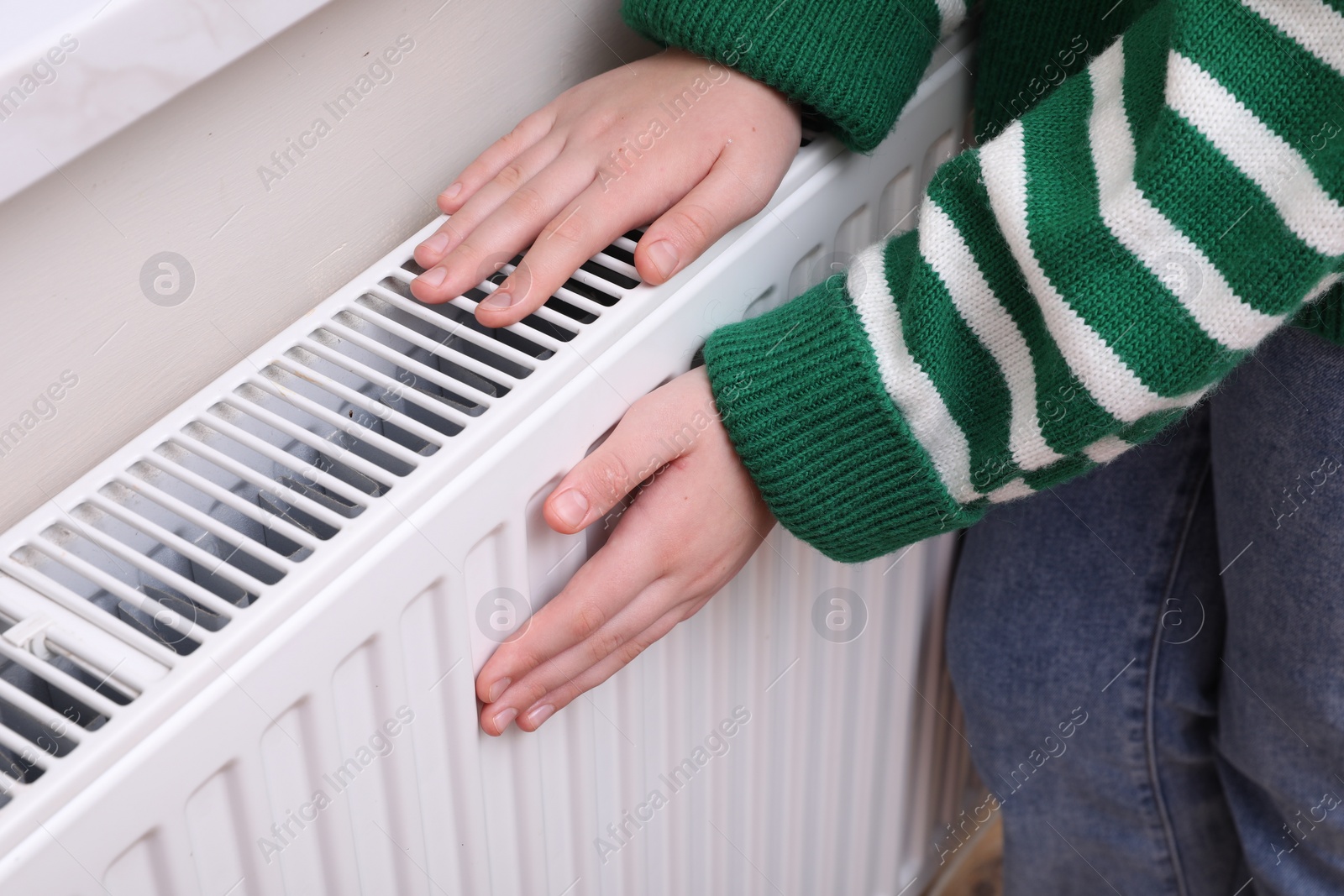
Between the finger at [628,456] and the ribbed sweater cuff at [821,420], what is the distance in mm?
20

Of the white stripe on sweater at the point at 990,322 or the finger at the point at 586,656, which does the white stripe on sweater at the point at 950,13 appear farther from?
the finger at the point at 586,656

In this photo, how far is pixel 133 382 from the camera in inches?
17.8

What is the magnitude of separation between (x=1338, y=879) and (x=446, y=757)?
0.53 metres

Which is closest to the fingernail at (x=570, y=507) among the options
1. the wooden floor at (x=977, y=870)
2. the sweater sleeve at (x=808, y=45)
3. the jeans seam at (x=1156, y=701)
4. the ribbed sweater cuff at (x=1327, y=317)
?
the sweater sleeve at (x=808, y=45)

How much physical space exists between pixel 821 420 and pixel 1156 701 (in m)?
0.40

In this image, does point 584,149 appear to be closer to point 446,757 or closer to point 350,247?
point 350,247

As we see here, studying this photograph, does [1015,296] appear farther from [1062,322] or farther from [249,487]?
[249,487]

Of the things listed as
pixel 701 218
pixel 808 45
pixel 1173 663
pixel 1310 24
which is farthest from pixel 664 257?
pixel 1173 663

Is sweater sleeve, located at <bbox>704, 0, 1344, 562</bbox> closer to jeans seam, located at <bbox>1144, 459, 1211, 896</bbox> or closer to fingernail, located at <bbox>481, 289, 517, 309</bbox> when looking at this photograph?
fingernail, located at <bbox>481, 289, 517, 309</bbox>

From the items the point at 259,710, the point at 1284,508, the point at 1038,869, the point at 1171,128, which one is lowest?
the point at 1038,869

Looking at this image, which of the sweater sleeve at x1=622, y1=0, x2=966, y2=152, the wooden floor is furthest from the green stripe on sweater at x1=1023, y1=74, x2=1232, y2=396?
the wooden floor

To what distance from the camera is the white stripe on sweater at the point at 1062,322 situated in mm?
455

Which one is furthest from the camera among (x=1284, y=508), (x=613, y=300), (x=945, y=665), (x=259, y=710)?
(x=945, y=665)

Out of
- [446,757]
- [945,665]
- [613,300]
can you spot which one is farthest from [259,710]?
[945,665]
